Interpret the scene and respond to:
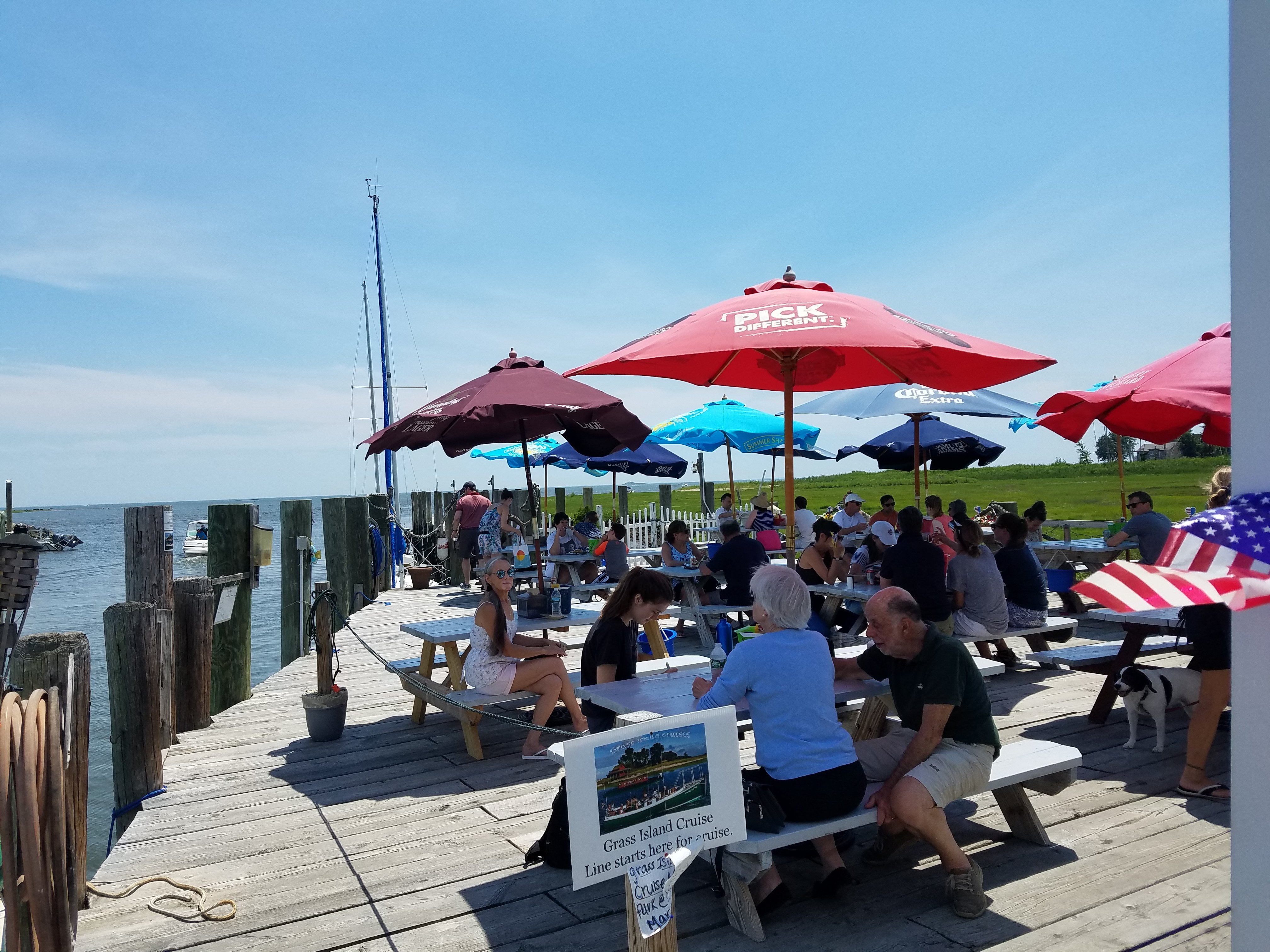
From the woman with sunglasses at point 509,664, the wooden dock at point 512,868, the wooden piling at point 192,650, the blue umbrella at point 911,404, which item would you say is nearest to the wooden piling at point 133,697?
the wooden dock at point 512,868

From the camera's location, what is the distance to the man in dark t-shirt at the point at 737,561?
293 inches

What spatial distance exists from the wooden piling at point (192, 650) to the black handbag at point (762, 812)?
14.5 feet

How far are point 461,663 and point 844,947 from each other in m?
3.70

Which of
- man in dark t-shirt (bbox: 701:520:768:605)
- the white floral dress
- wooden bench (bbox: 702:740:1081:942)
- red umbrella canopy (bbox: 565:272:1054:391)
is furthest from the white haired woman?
man in dark t-shirt (bbox: 701:520:768:605)

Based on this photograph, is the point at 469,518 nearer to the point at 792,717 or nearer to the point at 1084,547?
the point at 1084,547

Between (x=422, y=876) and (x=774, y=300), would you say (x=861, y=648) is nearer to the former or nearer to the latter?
(x=774, y=300)

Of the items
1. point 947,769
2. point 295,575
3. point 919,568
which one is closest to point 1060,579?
point 919,568

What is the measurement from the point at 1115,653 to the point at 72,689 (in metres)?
5.51

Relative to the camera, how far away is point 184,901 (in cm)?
347

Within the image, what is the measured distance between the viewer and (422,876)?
11.9ft

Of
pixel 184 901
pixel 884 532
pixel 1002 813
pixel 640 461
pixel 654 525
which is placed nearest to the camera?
pixel 184 901

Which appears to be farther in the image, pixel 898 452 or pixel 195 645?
pixel 898 452

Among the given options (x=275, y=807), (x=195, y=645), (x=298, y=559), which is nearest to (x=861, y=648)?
(x=275, y=807)

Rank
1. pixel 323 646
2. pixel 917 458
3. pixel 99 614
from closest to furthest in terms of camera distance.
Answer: pixel 323 646
pixel 917 458
pixel 99 614
